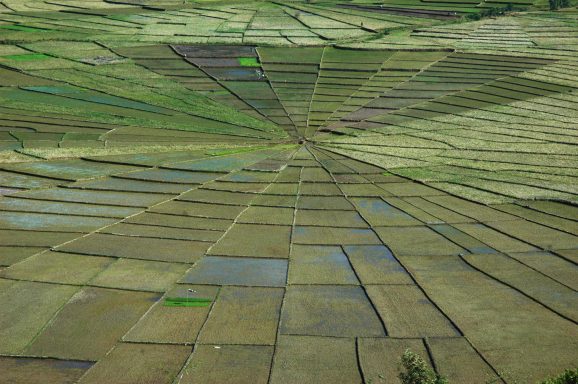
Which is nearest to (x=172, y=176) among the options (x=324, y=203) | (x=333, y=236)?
(x=324, y=203)

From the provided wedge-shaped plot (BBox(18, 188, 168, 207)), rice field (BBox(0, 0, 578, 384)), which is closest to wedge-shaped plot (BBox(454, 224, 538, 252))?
rice field (BBox(0, 0, 578, 384))

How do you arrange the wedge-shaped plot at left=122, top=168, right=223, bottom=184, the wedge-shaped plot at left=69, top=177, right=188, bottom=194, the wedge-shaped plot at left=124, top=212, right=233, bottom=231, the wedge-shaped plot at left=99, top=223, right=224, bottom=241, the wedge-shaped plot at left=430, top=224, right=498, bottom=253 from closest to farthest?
the wedge-shaped plot at left=430, top=224, right=498, bottom=253 < the wedge-shaped plot at left=99, top=223, right=224, bottom=241 < the wedge-shaped plot at left=124, top=212, right=233, bottom=231 < the wedge-shaped plot at left=69, top=177, right=188, bottom=194 < the wedge-shaped plot at left=122, top=168, right=223, bottom=184

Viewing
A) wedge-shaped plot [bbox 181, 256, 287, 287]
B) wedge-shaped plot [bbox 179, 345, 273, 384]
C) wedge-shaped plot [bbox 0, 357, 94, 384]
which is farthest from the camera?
wedge-shaped plot [bbox 181, 256, 287, 287]

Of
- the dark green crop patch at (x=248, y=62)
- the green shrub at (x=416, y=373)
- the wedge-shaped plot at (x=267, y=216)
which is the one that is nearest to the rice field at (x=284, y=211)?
the wedge-shaped plot at (x=267, y=216)

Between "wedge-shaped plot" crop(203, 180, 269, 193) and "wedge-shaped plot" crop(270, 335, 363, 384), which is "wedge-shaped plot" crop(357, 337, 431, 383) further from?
"wedge-shaped plot" crop(203, 180, 269, 193)

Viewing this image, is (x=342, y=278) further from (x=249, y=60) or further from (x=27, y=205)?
(x=249, y=60)

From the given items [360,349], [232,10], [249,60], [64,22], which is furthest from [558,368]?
[232,10]

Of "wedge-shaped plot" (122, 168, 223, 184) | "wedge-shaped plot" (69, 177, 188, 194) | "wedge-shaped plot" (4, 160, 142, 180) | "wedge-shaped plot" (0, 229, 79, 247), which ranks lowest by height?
"wedge-shaped plot" (0, 229, 79, 247)

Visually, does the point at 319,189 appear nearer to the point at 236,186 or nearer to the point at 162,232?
the point at 236,186

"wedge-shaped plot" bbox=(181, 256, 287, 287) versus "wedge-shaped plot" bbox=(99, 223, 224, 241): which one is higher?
"wedge-shaped plot" bbox=(99, 223, 224, 241)
